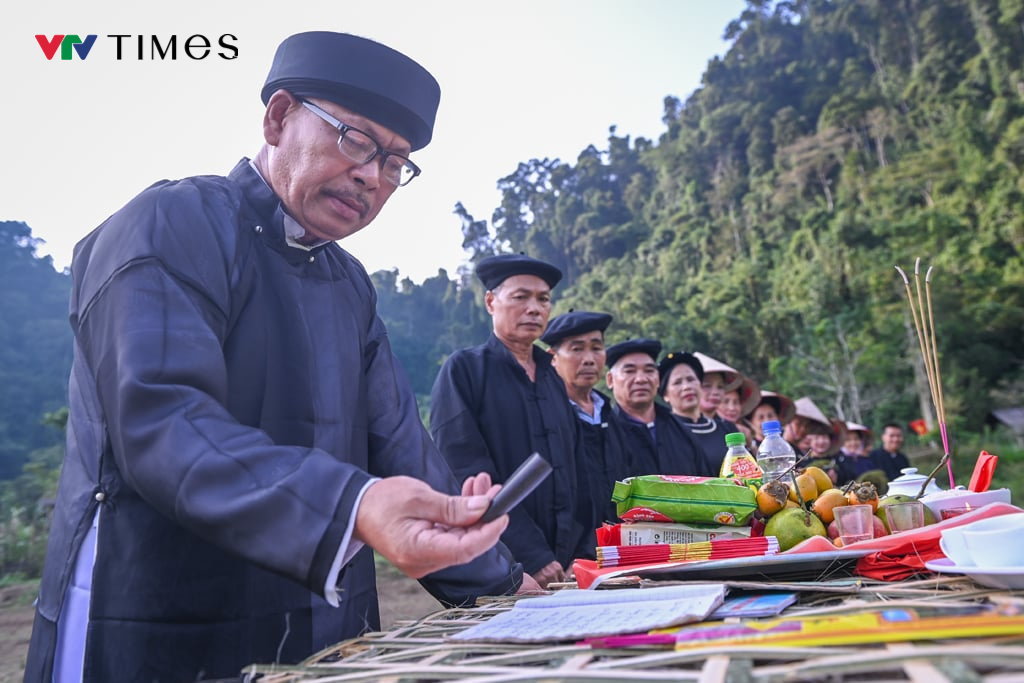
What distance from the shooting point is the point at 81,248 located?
151 centimetres

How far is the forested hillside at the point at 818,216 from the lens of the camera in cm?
2788

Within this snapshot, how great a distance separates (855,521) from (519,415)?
208 cm

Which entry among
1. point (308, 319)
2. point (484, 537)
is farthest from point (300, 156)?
point (484, 537)

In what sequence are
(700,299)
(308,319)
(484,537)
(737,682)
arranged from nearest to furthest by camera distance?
(737,682), (484,537), (308,319), (700,299)

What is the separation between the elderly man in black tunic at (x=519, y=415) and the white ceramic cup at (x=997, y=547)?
2.03 metres

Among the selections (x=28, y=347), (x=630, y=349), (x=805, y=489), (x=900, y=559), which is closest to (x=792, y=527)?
(x=805, y=489)

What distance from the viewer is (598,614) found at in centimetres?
107

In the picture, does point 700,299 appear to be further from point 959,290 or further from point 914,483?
point 914,483

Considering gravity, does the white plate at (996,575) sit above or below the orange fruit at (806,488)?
below

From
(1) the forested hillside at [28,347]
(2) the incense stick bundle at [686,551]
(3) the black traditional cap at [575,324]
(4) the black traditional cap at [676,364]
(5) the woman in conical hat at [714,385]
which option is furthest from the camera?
(1) the forested hillside at [28,347]

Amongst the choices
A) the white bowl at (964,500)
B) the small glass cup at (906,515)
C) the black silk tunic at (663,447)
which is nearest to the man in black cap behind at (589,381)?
the black silk tunic at (663,447)

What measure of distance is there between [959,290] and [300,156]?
110 ft

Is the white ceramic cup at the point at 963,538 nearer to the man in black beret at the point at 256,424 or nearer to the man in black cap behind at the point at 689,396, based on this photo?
the man in black beret at the point at 256,424

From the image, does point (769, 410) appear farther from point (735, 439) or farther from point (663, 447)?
point (735, 439)
